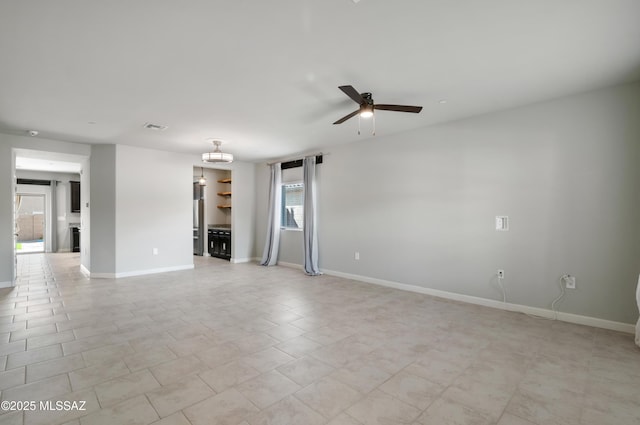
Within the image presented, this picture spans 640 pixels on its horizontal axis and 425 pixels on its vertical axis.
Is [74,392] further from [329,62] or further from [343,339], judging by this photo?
[329,62]

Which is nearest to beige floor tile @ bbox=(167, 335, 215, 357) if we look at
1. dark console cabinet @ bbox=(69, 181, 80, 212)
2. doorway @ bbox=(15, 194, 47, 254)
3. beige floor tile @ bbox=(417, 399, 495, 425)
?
beige floor tile @ bbox=(417, 399, 495, 425)

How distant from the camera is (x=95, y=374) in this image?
235 cm

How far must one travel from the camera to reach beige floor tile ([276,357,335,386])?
90.9 inches

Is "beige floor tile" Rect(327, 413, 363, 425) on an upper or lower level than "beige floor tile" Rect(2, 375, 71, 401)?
lower

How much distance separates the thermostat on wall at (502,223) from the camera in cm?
394

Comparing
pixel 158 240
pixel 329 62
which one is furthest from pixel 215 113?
pixel 158 240

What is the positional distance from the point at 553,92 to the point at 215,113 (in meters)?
4.00

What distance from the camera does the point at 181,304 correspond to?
4172mm

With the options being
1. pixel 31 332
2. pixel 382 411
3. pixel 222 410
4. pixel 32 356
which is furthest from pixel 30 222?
pixel 382 411

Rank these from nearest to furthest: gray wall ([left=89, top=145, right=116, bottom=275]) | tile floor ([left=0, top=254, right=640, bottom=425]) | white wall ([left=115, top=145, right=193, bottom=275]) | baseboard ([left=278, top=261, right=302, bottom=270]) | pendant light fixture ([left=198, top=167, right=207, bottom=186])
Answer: tile floor ([left=0, top=254, right=640, bottom=425])
gray wall ([left=89, top=145, right=116, bottom=275])
white wall ([left=115, top=145, right=193, bottom=275])
baseboard ([left=278, top=261, right=302, bottom=270])
pendant light fixture ([left=198, top=167, right=207, bottom=186])

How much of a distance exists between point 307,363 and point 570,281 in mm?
3151

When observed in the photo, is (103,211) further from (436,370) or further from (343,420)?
(436,370)

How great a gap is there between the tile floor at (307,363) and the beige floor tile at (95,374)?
1 centimetres

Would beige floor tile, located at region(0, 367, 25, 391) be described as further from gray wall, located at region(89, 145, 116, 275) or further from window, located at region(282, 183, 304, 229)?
window, located at region(282, 183, 304, 229)
